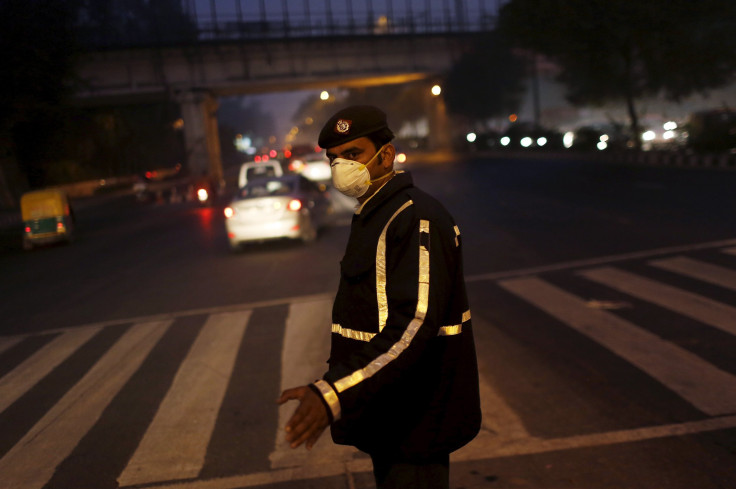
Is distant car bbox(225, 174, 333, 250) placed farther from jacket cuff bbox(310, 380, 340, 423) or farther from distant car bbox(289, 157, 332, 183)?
distant car bbox(289, 157, 332, 183)

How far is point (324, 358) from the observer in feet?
23.4

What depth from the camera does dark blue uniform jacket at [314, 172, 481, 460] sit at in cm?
232

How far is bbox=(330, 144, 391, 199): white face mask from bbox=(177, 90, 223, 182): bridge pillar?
159 feet

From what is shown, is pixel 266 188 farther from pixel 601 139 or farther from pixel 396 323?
pixel 601 139

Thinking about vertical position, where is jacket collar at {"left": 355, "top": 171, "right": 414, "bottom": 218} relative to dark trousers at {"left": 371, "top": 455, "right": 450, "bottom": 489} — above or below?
above

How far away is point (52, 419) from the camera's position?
5.91 metres

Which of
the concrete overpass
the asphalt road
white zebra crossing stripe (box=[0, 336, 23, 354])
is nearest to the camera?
the asphalt road

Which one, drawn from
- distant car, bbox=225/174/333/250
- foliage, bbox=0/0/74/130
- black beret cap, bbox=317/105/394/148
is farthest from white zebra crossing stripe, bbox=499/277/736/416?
foliage, bbox=0/0/74/130

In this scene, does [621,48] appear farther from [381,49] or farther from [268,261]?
[268,261]

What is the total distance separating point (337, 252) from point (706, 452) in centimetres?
1046

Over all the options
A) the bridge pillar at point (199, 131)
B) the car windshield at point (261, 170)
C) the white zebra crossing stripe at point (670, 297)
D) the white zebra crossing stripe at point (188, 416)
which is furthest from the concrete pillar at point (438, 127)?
the white zebra crossing stripe at point (188, 416)

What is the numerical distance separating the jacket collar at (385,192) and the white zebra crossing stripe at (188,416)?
2.81 m

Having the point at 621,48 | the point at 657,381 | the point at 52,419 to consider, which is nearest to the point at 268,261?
the point at 52,419

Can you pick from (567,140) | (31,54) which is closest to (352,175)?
(31,54)
